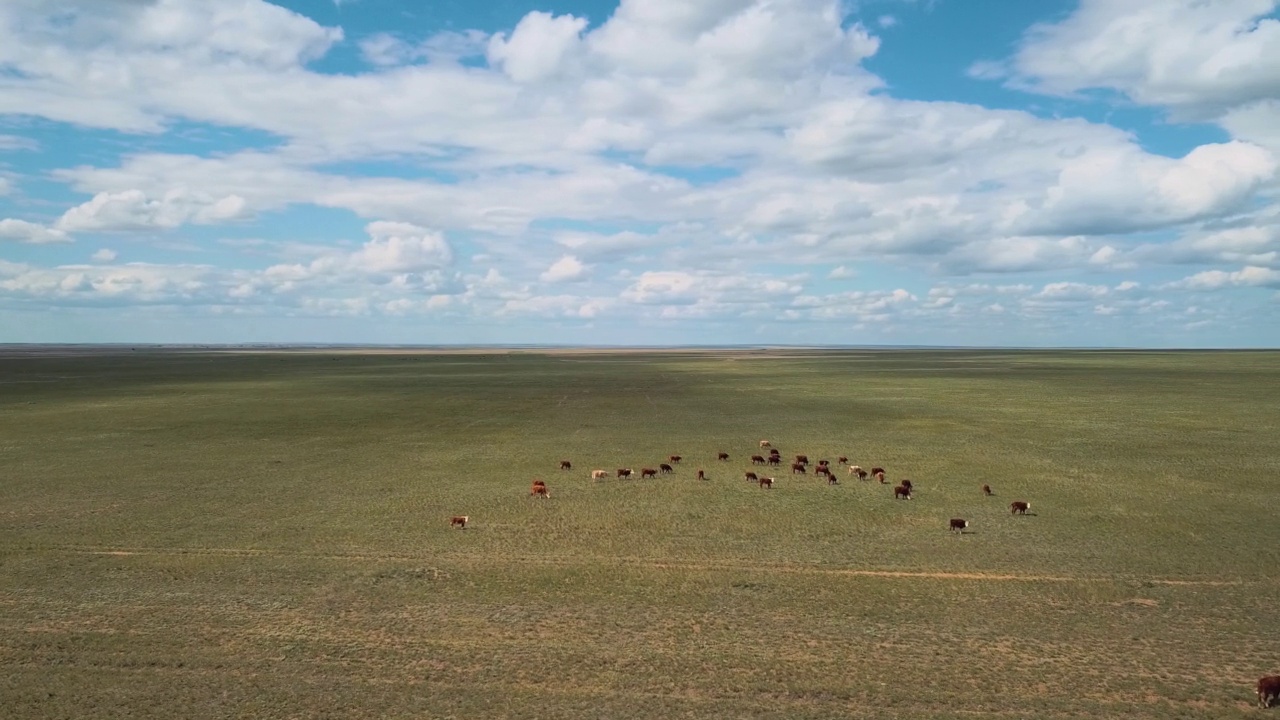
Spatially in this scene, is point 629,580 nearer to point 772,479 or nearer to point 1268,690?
point 1268,690

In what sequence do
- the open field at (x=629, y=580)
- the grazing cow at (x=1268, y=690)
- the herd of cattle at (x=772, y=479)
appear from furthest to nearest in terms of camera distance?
the herd of cattle at (x=772, y=479) < the open field at (x=629, y=580) < the grazing cow at (x=1268, y=690)

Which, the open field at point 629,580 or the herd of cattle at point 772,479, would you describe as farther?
the herd of cattle at point 772,479

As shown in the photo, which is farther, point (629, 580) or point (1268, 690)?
point (629, 580)

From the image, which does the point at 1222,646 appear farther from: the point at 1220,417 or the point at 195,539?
the point at 1220,417

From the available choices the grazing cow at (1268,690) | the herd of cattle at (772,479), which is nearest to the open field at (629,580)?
the grazing cow at (1268,690)

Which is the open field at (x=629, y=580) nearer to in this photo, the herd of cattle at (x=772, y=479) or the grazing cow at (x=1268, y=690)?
the grazing cow at (x=1268, y=690)

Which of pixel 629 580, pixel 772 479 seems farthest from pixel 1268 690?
pixel 772 479

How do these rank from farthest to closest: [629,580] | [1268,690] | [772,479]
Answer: [772,479] → [629,580] → [1268,690]

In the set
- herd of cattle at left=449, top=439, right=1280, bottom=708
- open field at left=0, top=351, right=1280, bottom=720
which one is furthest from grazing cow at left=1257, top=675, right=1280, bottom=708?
herd of cattle at left=449, top=439, right=1280, bottom=708
